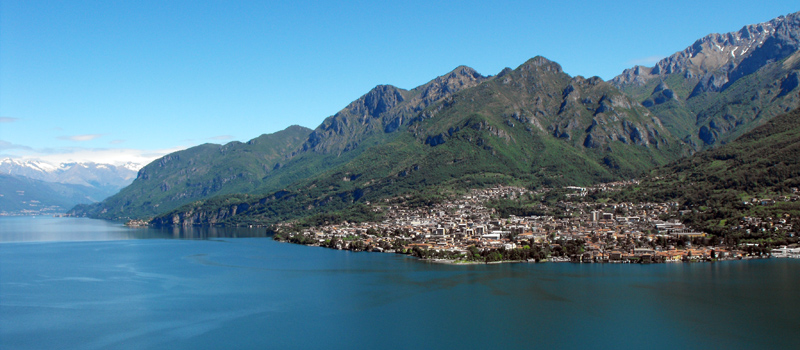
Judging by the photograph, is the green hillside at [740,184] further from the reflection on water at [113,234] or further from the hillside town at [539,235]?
the reflection on water at [113,234]

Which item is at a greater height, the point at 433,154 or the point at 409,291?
the point at 433,154

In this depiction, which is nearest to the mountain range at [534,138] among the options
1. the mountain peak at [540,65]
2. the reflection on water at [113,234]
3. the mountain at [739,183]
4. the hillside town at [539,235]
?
the mountain peak at [540,65]

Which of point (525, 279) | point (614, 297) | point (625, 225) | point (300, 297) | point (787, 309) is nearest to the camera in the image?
point (787, 309)

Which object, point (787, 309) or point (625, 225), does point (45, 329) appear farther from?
point (625, 225)

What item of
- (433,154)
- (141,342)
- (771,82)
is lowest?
(141,342)

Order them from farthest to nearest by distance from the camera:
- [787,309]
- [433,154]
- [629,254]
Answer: [433,154] → [629,254] → [787,309]


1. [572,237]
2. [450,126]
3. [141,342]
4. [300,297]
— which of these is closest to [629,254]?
[572,237]
